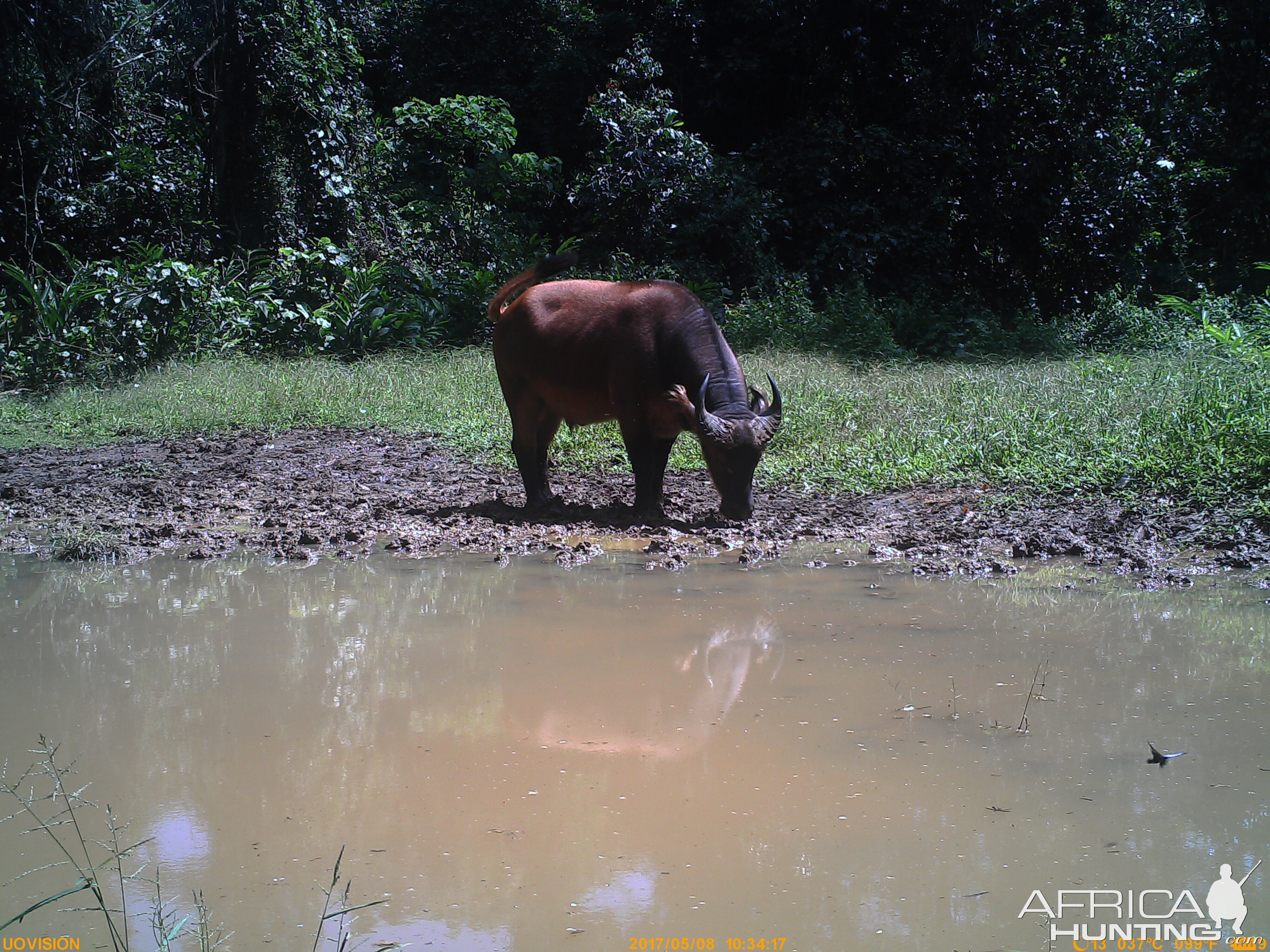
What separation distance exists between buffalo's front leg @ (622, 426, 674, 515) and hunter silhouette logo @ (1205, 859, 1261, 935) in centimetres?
438

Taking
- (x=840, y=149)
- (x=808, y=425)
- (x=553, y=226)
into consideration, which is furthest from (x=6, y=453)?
(x=840, y=149)

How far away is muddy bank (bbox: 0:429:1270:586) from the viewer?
5.41 m

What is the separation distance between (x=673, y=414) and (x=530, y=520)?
111 cm

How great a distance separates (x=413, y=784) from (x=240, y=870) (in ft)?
1.75

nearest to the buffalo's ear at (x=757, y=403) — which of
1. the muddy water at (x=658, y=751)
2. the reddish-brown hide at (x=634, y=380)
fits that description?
the reddish-brown hide at (x=634, y=380)

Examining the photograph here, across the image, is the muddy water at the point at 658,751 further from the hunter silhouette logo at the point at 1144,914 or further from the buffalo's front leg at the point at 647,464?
the buffalo's front leg at the point at 647,464

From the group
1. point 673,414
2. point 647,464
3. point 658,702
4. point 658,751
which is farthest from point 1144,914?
point 647,464

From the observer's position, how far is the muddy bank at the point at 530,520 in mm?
5406

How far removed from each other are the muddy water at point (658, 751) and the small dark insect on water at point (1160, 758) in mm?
28

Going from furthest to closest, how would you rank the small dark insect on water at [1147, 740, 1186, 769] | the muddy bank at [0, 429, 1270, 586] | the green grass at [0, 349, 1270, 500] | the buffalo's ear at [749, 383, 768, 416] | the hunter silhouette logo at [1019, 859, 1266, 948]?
the green grass at [0, 349, 1270, 500]
the buffalo's ear at [749, 383, 768, 416]
the muddy bank at [0, 429, 1270, 586]
the small dark insect on water at [1147, 740, 1186, 769]
the hunter silhouette logo at [1019, 859, 1266, 948]

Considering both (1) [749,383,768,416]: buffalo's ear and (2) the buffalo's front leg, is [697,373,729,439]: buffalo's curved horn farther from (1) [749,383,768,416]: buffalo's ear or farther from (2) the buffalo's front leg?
(2) the buffalo's front leg

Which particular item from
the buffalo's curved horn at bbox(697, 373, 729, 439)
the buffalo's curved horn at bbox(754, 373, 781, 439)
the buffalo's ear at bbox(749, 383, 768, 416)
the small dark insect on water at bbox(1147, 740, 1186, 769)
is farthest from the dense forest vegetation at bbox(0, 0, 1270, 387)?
the small dark insect on water at bbox(1147, 740, 1186, 769)

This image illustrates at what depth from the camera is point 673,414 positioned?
6285mm

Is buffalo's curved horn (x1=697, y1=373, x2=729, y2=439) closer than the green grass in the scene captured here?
Yes
